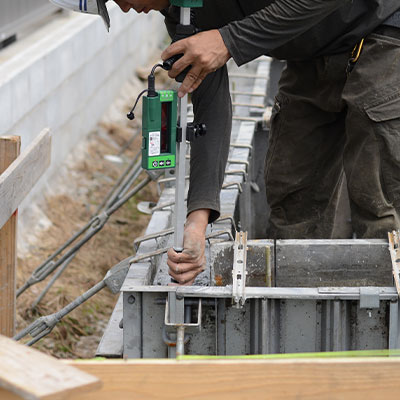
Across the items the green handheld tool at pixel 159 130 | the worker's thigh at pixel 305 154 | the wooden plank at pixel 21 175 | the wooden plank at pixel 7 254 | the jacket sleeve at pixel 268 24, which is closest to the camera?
the green handheld tool at pixel 159 130

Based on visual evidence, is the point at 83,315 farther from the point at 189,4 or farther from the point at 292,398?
the point at 292,398

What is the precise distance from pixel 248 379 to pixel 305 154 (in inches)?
104

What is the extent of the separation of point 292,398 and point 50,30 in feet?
19.5

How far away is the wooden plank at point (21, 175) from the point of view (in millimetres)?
3336

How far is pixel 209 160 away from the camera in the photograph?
3.37 metres

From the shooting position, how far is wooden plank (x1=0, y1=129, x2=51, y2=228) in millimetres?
3336

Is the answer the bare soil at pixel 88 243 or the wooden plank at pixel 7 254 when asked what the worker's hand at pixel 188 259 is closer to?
the wooden plank at pixel 7 254

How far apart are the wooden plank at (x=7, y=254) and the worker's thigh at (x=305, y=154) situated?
4.64 ft

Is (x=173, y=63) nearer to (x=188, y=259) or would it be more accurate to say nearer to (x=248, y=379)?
(x=188, y=259)

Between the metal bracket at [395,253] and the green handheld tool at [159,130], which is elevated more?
the green handheld tool at [159,130]

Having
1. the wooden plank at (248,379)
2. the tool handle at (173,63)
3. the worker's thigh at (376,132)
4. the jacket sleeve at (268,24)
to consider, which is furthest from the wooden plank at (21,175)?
the wooden plank at (248,379)

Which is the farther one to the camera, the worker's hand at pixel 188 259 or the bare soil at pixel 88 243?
the bare soil at pixel 88 243

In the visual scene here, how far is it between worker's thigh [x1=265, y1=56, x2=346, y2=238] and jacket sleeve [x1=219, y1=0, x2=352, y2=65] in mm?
899

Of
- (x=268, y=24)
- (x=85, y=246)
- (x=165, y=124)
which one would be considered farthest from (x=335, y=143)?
(x=85, y=246)
